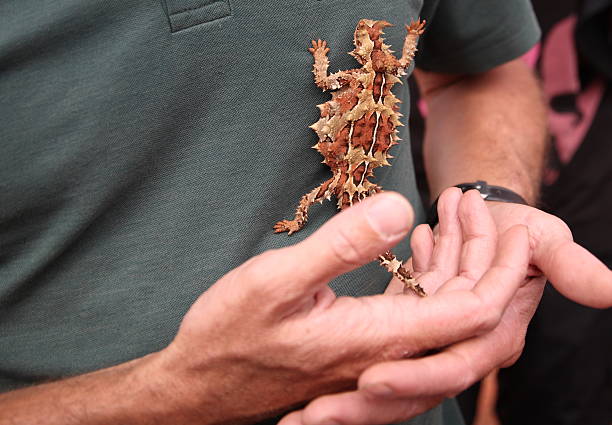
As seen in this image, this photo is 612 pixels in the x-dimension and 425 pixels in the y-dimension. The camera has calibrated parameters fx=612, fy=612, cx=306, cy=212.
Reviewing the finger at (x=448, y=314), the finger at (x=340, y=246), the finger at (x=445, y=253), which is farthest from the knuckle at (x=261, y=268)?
the finger at (x=445, y=253)

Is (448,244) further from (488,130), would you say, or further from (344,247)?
(488,130)

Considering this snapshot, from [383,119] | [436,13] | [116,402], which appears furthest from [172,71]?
[436,13]

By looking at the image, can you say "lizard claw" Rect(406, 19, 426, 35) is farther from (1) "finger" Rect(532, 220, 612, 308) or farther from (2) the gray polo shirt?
(1) "finger" Rect(532, 220, 612, 308)

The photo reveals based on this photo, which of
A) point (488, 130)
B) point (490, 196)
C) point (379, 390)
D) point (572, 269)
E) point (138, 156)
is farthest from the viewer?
point (488, 130)

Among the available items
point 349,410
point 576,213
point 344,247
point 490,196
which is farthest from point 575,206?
point 344,247

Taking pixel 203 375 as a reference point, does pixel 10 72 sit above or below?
above

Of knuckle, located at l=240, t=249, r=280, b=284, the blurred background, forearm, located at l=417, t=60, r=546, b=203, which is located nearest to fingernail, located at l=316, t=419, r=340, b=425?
knuckle, located at l=240, t=249, r=280, b=284

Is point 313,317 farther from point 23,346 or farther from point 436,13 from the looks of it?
point 436,13
